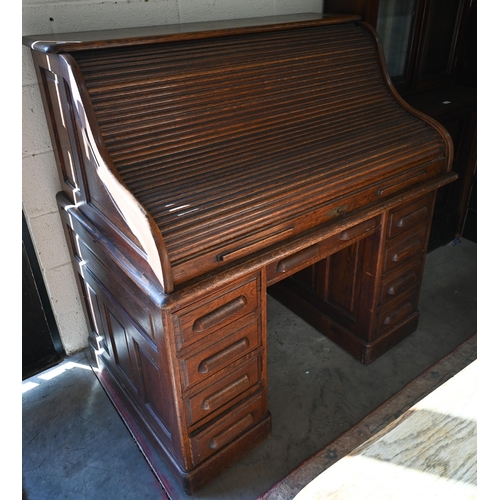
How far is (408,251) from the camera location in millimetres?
2303

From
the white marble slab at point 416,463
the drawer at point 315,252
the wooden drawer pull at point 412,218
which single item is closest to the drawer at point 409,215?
the wooden drawer pull at point 412,218

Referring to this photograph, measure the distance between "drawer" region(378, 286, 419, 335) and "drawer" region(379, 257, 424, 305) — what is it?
45 mm

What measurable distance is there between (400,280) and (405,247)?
0.65 feet

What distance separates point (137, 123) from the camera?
1.61 meters

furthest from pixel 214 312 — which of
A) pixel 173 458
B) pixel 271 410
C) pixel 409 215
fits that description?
pixel 409 215

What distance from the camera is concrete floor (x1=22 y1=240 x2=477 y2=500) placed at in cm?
194

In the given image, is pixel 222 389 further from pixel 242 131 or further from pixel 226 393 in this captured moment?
pixel 242 131

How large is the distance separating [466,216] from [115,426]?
108 inches

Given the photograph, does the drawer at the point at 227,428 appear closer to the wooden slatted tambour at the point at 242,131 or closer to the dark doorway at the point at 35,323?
the wooden slatted tambour at the point at 242,131

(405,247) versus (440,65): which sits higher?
(440,65)

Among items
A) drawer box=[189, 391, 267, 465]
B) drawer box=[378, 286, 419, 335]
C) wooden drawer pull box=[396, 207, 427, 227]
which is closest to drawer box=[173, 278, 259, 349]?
drawer box=[189, 391, 267, 465]

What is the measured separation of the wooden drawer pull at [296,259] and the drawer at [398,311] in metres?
0.73

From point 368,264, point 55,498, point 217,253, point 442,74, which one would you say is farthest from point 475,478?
point 442,74

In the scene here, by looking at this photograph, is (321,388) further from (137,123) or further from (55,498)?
(137,123)
